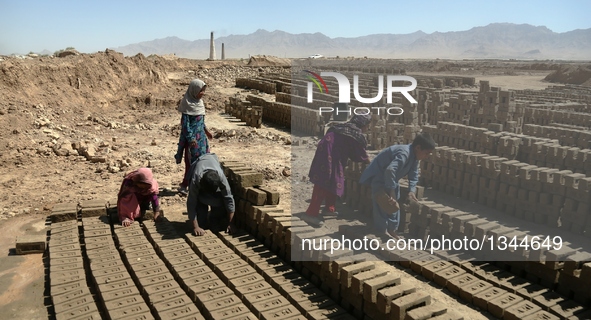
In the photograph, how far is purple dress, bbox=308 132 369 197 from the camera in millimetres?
6594

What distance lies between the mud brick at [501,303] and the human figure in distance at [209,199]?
10.5ft

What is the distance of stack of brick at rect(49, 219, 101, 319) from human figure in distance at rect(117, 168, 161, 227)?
25.6 inches

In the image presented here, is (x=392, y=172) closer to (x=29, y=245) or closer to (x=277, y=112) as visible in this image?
(x=29, y=245)

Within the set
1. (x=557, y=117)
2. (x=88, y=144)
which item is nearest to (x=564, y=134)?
(x=557, y=117)

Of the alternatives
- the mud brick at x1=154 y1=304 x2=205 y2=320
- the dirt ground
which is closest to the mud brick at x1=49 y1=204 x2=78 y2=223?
the dirt ground

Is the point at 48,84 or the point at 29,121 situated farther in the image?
the point at 48,84

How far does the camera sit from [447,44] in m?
174

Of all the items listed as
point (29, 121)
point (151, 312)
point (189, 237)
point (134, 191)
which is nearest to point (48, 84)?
point (29, 121)

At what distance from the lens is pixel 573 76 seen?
3794cm

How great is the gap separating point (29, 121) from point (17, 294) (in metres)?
8.77

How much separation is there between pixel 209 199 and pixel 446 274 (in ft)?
10.1

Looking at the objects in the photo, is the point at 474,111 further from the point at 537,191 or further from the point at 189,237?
the point at 189,237

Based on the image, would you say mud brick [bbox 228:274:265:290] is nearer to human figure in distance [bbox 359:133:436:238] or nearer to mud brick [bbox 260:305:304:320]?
mud brick [bbox 260:305:304:320]

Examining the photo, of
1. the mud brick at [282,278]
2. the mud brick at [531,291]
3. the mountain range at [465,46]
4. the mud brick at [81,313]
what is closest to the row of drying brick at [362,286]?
the mud brick at [282,278]
